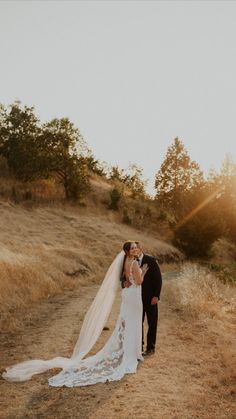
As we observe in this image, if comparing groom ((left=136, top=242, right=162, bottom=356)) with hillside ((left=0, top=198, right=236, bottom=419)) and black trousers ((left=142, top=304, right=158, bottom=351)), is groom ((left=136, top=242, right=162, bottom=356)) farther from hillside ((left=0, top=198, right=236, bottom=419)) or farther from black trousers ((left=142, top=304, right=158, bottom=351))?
hillside ((left=0, top=198, right=236, bottom=419))

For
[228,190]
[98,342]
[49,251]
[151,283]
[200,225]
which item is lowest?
[49,251]

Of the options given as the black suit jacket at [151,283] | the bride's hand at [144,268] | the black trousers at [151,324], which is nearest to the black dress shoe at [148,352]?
the black trousers at [151,324]

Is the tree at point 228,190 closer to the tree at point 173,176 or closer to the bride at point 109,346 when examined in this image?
the tree at point 173,176

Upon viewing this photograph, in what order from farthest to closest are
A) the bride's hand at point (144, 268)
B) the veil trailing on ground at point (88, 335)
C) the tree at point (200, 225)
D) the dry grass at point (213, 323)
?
the tree at point (200, 225), the bride's hand at point (144, 268), the veil trailing on ground at point (88, 335), the dry grass at point (213, 323)

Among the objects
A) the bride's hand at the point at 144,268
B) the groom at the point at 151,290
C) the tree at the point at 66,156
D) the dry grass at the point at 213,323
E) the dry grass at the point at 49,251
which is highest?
the tree at the point at 66,156

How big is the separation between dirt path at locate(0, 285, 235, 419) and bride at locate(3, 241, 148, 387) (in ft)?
0.81

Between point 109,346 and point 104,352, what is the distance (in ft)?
0.53

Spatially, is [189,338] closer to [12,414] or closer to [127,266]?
[127,266]

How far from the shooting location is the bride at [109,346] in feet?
26.1

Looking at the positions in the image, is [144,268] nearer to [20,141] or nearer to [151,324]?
[151,324]

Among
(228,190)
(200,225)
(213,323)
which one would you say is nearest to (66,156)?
(200,225)

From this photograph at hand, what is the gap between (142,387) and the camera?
7359mm

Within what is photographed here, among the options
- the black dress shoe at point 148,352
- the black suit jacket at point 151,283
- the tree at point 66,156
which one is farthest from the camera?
the tree at point 66,156

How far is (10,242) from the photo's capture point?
24219 millimetres
